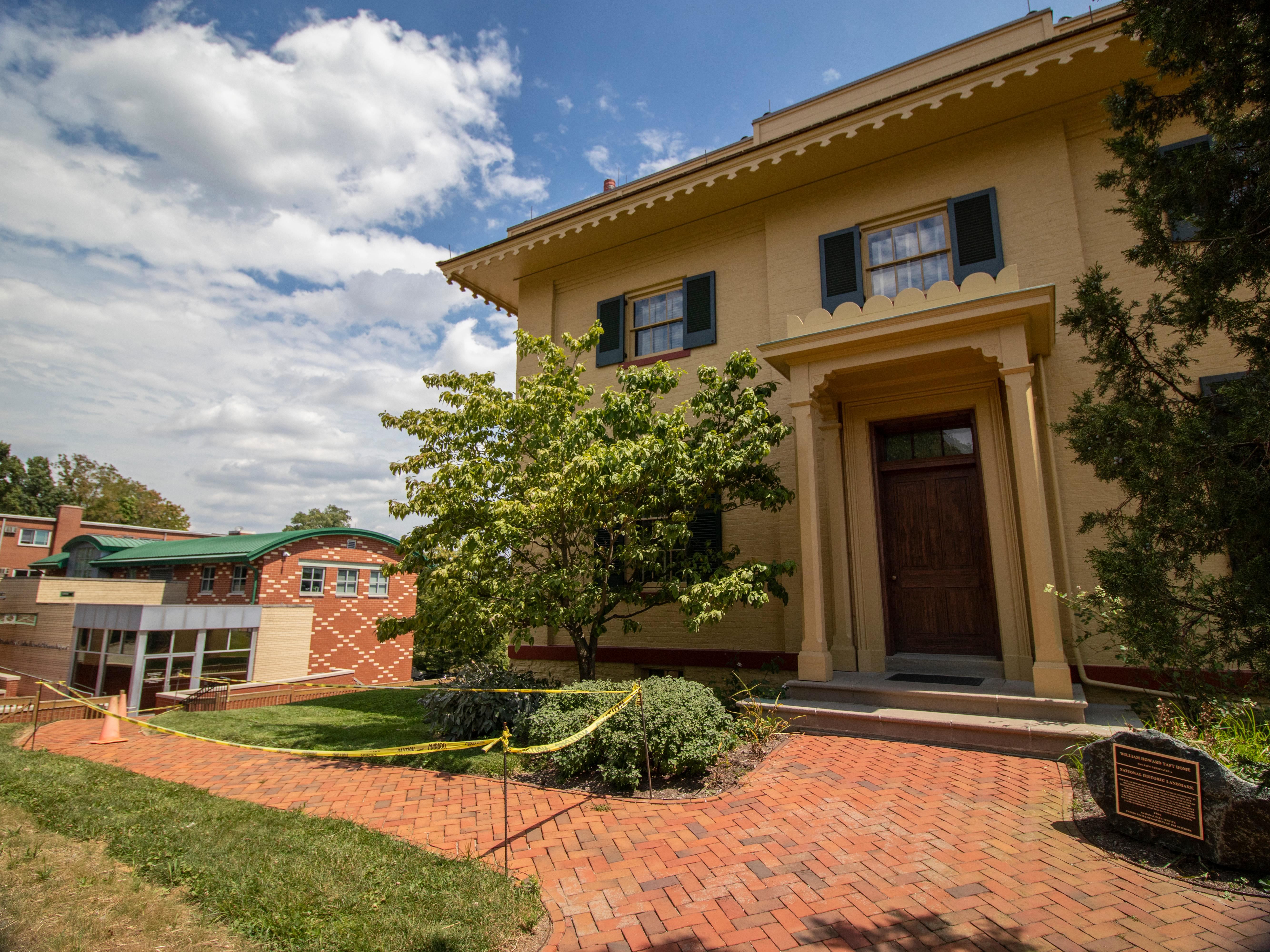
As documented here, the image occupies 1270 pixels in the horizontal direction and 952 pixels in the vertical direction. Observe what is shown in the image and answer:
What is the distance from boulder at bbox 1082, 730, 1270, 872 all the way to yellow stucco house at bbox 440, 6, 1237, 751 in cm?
228

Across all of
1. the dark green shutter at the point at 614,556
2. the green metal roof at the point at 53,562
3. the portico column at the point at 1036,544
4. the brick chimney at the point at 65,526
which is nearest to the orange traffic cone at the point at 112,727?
the dark green shutter at the point at 614,556

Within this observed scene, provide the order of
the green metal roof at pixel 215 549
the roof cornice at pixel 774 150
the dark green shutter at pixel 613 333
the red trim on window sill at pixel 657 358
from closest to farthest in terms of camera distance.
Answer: the roof cornice at pixel 774 150 < the red trim on window sill at pixel 657 358 < the dark green shutter at pixel 613 333 < the green metal roof at pixel 215 549

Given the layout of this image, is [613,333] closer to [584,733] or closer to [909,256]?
[909,256]

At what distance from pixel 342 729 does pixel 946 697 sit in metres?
7.86

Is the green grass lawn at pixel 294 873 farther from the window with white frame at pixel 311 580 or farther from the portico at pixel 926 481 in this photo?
the window with white frame at pixel 311 580

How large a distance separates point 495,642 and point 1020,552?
6561mm

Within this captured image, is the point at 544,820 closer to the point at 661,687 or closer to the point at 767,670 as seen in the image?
the point at 661,687

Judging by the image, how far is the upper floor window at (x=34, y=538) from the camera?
39250 mm

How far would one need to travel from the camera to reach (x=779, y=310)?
1022cm

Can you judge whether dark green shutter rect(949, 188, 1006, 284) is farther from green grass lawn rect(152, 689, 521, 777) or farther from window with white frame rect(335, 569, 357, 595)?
window with white frame rect(335, 569, 357, 595)

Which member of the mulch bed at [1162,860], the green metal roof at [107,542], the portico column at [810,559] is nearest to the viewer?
the mulch bed at [1162,860]

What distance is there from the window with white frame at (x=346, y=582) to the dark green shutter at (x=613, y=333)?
18.2m

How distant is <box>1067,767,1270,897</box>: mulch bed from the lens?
140 inches

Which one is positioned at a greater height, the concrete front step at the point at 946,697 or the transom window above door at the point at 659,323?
the transom window above door at the point at 659,323
